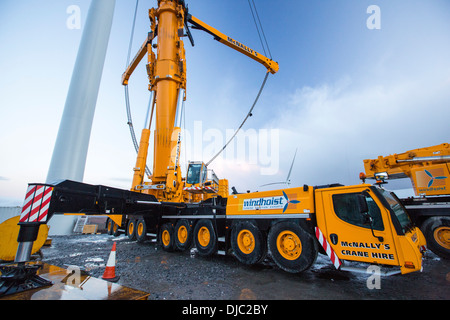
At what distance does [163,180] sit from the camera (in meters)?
8.51

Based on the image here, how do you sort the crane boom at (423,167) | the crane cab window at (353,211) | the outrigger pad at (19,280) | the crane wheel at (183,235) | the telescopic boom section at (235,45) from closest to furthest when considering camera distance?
the outrigger pad at (19,280) → the crane cab window at (353,211) → the crane boom at (423,167) → the crane wheel at (183,235) → the telescopic boom section at (235,45)

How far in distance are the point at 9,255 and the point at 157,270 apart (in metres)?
4.13

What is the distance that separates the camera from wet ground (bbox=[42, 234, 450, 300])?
3.06 m

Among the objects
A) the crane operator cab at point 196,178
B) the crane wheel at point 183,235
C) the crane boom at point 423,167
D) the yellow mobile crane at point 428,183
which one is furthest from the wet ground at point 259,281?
the crane operator cab at point 196,178

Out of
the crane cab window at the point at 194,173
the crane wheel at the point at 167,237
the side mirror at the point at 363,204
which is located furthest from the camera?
the crane cab window at the point at 194,173

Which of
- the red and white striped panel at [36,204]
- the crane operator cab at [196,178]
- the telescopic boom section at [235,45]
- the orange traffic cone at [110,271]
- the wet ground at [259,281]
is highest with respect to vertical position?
the telescopic boom section at [235,45]

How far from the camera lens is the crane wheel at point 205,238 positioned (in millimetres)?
5511

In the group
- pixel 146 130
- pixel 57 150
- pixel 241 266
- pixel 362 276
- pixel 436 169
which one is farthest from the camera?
pixel 57 150

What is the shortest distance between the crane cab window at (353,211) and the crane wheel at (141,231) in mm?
7186

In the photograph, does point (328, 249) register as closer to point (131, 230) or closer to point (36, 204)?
point (36, 204)

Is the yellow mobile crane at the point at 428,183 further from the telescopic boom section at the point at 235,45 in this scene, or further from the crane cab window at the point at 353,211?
the telescopic boom section at the point at 235,45

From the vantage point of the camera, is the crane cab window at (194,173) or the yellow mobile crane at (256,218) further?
the crane cab window at (194,173)
